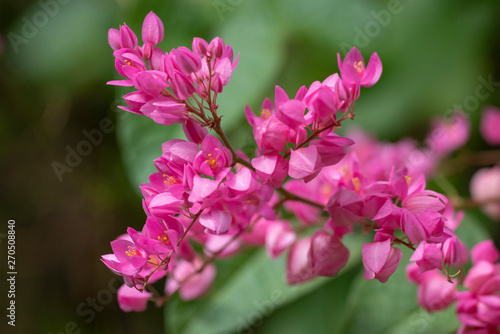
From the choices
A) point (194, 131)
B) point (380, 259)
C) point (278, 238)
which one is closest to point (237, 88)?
point (278, 238)

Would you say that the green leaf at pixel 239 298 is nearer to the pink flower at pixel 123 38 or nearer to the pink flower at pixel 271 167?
the pink flower at pixel 271 167

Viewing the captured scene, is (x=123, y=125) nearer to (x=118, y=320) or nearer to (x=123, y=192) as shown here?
(x=123, y=192)

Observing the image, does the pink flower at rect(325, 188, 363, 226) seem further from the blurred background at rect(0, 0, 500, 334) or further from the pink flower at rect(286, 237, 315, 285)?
the blurred background at rect(0, 0, 500, 334)

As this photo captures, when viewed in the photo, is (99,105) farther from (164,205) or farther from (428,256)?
(428,256)

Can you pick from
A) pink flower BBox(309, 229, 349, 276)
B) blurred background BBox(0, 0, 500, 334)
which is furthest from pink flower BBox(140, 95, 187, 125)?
blurred background BBox(0, 0, 500, 334)

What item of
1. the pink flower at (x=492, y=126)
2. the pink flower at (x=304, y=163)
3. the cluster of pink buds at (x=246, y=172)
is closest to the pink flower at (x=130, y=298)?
the cluster of pink buds at (x=246, y=172)
